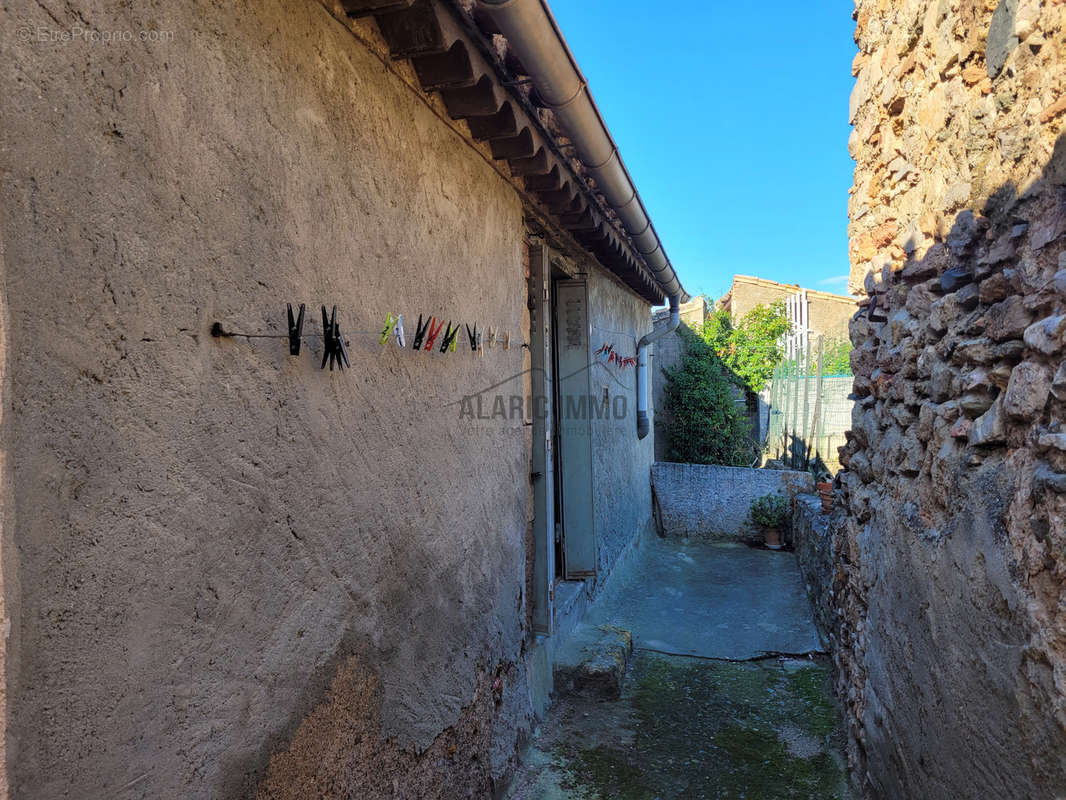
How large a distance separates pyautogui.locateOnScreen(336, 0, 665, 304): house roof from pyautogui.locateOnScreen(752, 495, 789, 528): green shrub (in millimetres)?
4846

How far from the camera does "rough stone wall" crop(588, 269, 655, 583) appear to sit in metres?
5.42

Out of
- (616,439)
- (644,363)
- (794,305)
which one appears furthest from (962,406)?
(794,305)

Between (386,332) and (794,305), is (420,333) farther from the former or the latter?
(794,305)

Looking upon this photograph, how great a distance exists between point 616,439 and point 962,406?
424cm

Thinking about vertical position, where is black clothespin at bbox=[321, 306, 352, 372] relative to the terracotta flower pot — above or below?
above

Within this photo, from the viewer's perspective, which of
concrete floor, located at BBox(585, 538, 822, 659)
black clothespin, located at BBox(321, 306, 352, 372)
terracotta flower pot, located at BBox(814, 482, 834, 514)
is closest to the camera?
black clothespin, located at BBox(321, 306, 352, 372)

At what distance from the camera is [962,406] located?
206 centimetres

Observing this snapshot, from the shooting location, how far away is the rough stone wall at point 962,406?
1620 millimetres

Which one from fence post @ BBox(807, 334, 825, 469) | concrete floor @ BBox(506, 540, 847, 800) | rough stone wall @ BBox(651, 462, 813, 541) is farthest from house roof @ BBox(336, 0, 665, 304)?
fence post @ BBox(807, 334, 825, 469)

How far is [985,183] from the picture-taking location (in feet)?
6.82

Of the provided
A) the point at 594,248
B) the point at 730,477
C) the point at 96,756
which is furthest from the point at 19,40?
the point at 730,477

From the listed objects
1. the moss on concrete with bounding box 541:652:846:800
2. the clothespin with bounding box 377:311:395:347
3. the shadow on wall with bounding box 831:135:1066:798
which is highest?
the clothespin with bounding box 377:311:395:347

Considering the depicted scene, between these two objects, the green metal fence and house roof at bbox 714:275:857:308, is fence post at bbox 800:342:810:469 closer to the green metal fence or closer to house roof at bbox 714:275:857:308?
the green metal fence

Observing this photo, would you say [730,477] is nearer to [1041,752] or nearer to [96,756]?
[1041,752]
